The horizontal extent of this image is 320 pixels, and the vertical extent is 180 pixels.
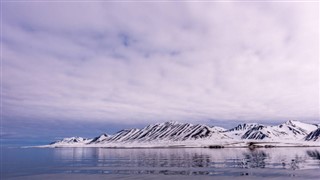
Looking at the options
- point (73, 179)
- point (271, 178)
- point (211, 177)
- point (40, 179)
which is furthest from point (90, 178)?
point (271, 178)

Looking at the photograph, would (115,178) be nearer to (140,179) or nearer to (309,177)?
(140,179)

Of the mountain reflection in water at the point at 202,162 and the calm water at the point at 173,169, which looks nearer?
the calm water at the point at 173,169

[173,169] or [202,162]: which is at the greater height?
[173,169]

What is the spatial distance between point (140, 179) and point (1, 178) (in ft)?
75.0

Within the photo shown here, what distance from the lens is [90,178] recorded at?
4772cm

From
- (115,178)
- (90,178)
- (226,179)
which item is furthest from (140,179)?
(226,179)

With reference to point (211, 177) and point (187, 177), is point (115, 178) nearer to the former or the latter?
point (187, 177)

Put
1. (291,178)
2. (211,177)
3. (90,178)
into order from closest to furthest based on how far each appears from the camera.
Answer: (291,178)
(211,177)
(90,178)

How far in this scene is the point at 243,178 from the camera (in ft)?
142

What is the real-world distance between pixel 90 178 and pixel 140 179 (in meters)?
8.64

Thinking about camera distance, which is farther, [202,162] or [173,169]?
[202,162]

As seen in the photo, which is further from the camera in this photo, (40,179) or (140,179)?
(40,179)

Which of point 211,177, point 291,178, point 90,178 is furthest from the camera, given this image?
point 90,178

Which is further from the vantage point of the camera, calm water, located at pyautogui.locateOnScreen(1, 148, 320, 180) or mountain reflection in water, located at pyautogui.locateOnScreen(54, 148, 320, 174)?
mountain reflection in water, located at pyautogui.locateOnScreen(54, 148, 320, 174)
